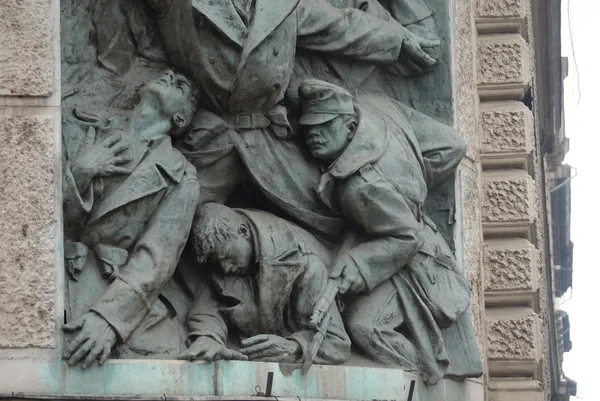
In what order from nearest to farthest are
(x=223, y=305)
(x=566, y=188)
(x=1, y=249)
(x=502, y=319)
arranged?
(x=1, y=249)
(x=223, y=305)
(x=502, y=319)
(x=566, y=188)

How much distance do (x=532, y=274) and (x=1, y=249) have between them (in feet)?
11.7

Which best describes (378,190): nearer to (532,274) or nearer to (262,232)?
(262,232)

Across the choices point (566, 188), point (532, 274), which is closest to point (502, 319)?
point (532, 274)

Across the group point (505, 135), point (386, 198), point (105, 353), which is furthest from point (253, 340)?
point (505, 135)

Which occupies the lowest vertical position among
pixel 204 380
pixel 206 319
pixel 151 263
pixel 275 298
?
pixel 204 380

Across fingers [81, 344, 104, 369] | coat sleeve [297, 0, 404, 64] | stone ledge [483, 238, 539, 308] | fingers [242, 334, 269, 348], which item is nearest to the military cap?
coat sleeve [297, 0, 404, 64]

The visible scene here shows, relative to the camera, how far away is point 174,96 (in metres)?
8.76

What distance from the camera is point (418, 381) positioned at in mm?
8945

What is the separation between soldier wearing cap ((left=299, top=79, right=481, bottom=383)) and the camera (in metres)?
8.91

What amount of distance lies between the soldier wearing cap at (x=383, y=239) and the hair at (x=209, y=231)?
19.7 inches

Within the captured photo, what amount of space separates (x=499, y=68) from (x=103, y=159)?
309cm

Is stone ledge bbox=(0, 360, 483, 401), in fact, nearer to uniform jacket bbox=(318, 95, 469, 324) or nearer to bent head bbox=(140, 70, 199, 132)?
uniform jacket bbox=(318, 95, 469, 324)

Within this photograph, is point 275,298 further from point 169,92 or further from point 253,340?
point 169,92

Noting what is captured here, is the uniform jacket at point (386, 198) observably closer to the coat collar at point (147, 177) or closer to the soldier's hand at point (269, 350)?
the soldier's hand at point (269, 350)
